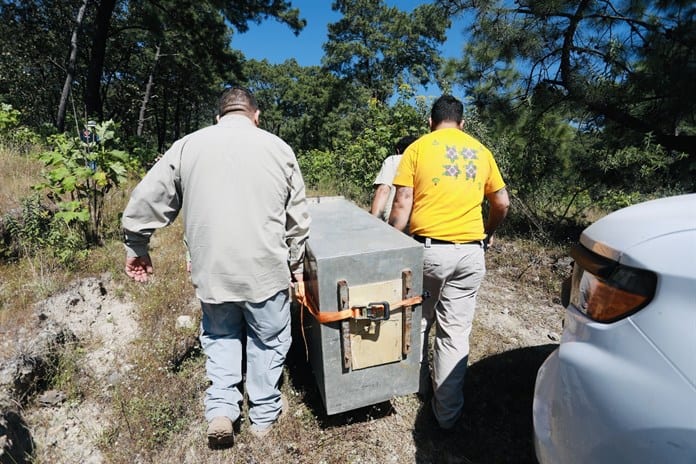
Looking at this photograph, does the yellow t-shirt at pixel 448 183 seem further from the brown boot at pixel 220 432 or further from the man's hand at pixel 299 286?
the brown boot at pixel 220 432

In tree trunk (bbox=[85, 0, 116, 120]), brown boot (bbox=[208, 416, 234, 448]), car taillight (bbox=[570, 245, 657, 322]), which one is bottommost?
brown boot (bbox=[208, 416, 234, 448])

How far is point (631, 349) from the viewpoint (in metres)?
1.05

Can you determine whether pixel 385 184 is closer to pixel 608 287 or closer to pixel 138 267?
pixel 138 267

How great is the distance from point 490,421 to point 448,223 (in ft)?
4.49

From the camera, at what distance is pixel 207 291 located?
1987 mm

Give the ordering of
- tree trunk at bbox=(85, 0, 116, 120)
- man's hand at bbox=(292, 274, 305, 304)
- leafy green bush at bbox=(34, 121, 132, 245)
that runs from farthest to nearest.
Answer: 1. tree trunk at bbox=(85, 0, 116, 120)
2. leafy green bush at bbox=(34, 121, 132, 245)
3. man's hand at bbox=(292, 274, 305, 304)

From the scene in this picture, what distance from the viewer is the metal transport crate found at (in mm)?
1874

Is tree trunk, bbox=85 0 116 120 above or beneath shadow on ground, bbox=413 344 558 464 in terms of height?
above

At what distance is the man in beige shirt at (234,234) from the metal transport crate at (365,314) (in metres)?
0.22

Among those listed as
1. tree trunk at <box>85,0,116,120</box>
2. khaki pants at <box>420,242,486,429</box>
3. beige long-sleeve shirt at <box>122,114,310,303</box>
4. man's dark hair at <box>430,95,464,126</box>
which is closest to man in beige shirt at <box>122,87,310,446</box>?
beige long-sleeve shirt at <box>122,114,310,303</box>

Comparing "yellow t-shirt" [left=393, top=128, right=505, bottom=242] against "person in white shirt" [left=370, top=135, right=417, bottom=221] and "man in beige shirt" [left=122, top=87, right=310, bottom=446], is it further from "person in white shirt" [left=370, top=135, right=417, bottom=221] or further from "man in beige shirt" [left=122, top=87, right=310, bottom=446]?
"man in beige shirt" [left=122, top=87, right=310, bottom=446]

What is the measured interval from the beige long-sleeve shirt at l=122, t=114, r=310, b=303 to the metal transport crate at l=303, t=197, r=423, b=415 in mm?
284

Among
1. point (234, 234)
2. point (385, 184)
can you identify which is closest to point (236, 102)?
point (234, 234)

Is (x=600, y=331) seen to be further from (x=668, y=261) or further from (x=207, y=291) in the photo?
(x=207, y=291)
